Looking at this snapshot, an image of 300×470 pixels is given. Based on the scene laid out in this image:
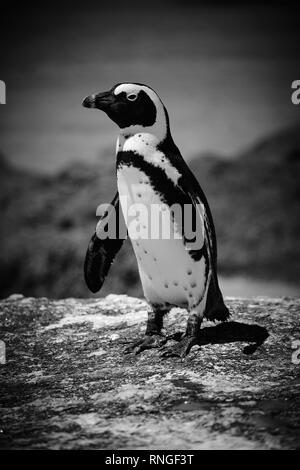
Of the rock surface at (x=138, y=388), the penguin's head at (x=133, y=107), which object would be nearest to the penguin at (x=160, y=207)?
the penguin's head at (x=133, y=107)

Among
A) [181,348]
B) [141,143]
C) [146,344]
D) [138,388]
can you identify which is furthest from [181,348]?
[141,143]

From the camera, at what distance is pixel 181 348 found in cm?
180

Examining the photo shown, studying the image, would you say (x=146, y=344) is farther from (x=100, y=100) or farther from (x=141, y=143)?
(x=100, y=100)

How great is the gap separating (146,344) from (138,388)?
331 millimetres

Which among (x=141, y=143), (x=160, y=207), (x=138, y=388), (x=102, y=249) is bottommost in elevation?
(x=138, y=388)

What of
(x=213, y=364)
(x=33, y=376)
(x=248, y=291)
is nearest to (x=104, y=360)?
(x=33, y=376)

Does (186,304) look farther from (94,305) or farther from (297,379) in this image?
(94,305)

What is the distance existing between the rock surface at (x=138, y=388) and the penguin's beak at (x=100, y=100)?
30.8 inches

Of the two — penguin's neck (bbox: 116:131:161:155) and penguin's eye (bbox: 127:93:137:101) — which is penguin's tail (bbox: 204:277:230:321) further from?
penguin's eye (bbox: 127:93:137:101)

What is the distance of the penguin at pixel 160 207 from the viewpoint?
1760 mm

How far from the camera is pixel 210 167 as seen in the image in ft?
24.7

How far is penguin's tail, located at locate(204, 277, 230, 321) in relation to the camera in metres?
1.88

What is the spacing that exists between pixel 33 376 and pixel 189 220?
660 millimetres

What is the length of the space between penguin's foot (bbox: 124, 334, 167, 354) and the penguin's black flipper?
0.92 ft
